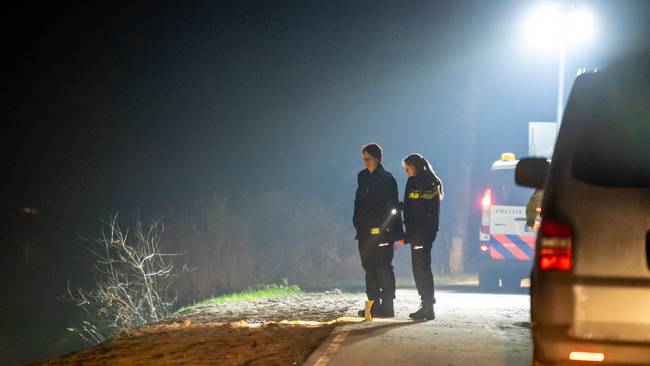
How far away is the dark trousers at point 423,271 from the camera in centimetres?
1084

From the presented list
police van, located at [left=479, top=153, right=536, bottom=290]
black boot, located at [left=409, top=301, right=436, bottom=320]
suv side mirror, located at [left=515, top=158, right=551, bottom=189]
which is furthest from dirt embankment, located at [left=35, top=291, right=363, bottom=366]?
police van, located at [left=479, top=153, right=536, bottom=290]

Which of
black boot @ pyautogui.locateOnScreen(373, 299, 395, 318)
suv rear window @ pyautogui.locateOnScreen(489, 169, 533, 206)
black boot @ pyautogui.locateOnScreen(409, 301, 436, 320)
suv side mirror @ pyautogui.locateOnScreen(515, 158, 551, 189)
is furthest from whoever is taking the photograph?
suv rear window @ pyautogui.locateOnScreen(489, 169, 533, 206)

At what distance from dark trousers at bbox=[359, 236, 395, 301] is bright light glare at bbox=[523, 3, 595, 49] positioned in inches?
442

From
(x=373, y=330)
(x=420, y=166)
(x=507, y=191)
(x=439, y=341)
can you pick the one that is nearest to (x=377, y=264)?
(x=420, y=166)

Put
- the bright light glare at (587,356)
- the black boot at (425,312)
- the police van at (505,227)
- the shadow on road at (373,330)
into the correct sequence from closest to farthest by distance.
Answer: the bright light glare at (587,356) < the shadow on road at (373,330) < the black boot at (425,312) < the police van at (505,227)

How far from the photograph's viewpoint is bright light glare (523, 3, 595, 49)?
66.8 ft

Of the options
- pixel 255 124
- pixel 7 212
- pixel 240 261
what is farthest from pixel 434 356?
pixel 7 212

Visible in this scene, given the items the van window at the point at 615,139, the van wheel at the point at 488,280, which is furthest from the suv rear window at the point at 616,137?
the van wheel at the point at 488,280

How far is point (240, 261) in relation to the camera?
25.9 m

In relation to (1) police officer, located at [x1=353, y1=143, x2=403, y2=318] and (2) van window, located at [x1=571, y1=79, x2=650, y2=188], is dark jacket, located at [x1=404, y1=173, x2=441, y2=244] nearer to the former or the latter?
(1) police officer, located at [x1=353, y1=143, x2=403, y2=318]

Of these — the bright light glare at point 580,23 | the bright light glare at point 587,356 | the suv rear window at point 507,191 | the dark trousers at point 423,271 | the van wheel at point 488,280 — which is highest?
the bright light glare at point 580,23

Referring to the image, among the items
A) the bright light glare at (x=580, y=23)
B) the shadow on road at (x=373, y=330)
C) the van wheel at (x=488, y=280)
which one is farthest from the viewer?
the bright light glare at (x=580, y=23)

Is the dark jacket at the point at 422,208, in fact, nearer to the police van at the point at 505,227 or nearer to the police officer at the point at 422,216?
the police officer at the point at 422,216

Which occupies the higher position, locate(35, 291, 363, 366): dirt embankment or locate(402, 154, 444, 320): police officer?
locate(402, 154, 444, 320): police officer
